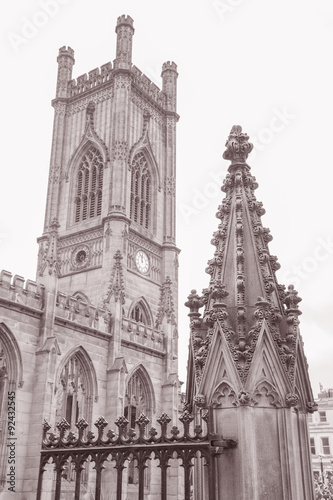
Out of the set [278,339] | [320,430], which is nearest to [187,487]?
[278,339]

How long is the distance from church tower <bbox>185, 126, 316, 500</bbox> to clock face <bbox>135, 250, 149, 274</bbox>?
1074 inches

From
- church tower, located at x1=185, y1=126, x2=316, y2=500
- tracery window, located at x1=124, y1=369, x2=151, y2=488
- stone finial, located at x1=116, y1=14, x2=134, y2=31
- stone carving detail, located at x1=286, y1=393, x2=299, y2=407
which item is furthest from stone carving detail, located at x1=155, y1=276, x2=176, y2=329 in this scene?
stone carving detail, located at x1=286, y1=393, x2=299, y2=407

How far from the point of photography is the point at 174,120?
40.9 m

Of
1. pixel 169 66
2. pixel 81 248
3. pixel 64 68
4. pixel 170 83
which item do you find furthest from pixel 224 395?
pixel 169 66

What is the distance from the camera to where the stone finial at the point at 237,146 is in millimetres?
5957

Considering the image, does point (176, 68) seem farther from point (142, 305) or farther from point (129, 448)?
point (129, 448)

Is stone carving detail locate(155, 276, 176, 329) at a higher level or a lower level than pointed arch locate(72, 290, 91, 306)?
lower

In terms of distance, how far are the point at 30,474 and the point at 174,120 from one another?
29.6m

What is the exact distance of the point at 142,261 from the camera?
33375 mm

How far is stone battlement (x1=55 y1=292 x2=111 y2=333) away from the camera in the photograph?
21766 millimetres

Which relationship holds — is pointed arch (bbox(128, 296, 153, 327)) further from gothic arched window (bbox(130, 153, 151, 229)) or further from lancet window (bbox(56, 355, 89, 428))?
lancet window (bbox(56, 355, 89, 428))

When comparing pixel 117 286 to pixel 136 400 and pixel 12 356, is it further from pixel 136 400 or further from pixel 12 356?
pixel 12 356

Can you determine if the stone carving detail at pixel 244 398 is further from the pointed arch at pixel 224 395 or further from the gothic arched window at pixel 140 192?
the gothic arched window at pixel 140 192

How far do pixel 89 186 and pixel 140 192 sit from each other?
3487mm
